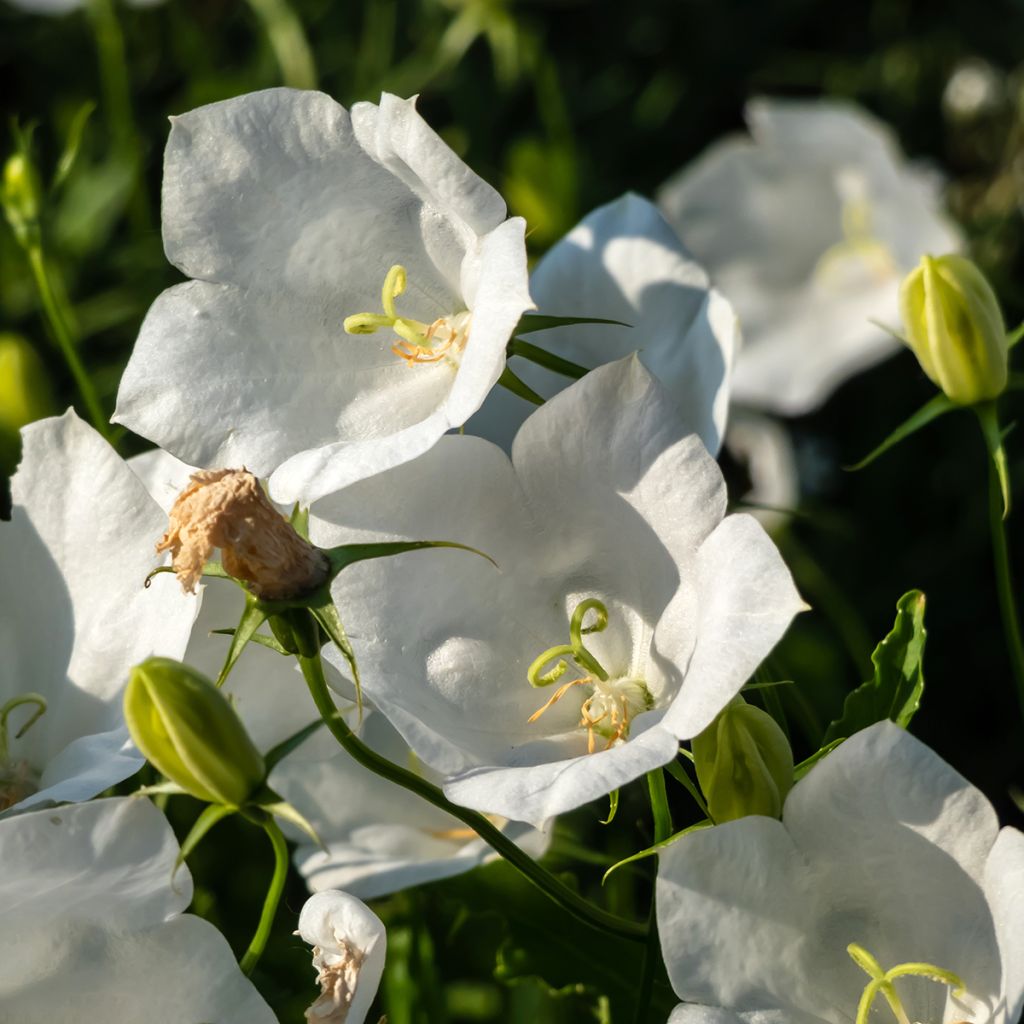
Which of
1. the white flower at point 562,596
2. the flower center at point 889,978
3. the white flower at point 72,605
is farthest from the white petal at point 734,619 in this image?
the white flower at point 72,605

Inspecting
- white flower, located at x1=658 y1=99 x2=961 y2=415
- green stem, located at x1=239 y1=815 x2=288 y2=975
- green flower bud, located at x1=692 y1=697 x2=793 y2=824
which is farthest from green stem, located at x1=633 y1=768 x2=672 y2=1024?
white flower, located at x1=658 y1=99 x2=961 y2=415

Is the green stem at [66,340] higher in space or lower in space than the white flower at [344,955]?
higher

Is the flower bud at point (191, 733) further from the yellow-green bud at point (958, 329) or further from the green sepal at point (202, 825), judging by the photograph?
the yellow-green bud at point (958, 329)

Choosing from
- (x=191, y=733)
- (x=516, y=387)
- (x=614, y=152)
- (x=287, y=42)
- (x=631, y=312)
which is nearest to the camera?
(x=191, y=733)

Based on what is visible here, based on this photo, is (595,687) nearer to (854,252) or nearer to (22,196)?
(22,196)

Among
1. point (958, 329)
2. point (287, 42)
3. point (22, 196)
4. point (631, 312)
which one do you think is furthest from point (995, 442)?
point (287, 42)

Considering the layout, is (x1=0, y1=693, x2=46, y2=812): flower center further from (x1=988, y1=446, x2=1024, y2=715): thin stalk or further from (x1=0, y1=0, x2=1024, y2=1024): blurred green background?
(x1=988, y1=446, x2=1024, y2=715): thin stalk

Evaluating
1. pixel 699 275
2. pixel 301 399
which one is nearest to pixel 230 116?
pixel 301 399
